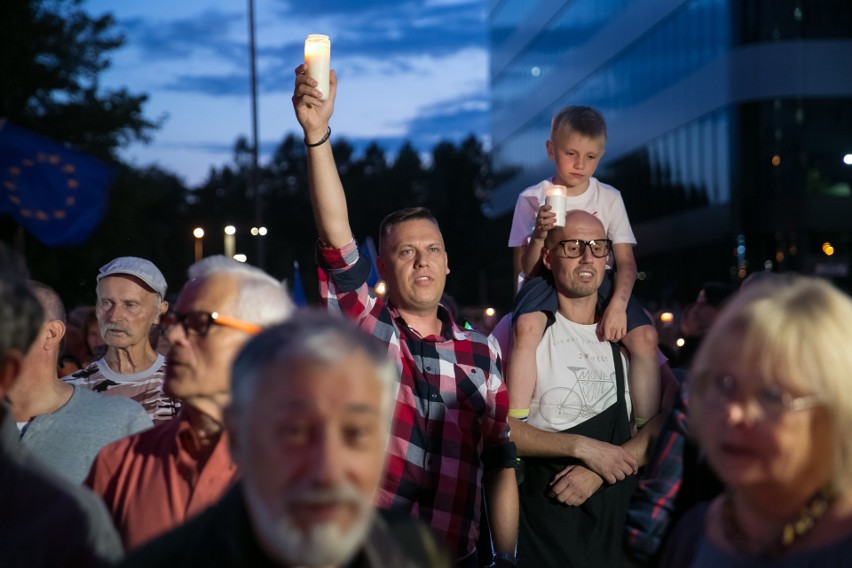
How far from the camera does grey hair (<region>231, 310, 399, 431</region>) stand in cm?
269

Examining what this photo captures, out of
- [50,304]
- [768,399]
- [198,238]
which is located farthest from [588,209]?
[198,238]

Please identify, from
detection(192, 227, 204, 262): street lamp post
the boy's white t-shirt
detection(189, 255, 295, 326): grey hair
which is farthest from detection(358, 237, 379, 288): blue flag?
detection(192, 227, 204, 262): street lamp post

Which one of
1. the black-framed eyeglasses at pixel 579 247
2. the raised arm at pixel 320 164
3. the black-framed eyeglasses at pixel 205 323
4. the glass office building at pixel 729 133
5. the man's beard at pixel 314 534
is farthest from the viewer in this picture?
the glass office building at pixel 729 133

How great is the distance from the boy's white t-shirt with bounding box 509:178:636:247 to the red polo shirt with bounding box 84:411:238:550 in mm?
3711

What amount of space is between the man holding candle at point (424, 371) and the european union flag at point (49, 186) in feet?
25.1

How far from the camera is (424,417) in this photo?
552 centimetres

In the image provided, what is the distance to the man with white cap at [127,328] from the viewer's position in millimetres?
6926

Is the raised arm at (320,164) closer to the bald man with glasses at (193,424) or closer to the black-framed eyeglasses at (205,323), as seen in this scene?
the bald man with glasses at (193,424)

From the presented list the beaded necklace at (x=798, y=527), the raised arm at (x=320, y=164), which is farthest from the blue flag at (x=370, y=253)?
the beaded necklace at (x=798, y=527)

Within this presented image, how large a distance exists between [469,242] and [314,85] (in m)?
92.3

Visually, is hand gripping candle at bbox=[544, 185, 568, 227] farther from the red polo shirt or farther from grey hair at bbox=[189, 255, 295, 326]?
the red polo shirt

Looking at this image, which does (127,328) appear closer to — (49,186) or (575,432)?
(575,432)

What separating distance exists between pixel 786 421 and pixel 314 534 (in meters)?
1.10

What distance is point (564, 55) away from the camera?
4806cm
